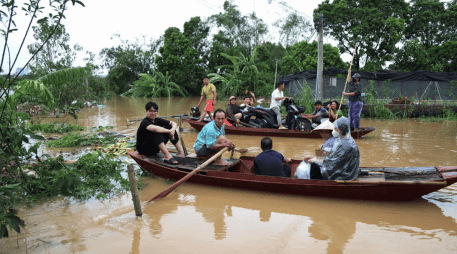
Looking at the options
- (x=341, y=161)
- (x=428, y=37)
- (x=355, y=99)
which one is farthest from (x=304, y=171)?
(x=428, y=37)

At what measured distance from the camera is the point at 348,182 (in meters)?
5.22

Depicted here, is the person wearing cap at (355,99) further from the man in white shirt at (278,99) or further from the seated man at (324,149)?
the seated man at (324,149)

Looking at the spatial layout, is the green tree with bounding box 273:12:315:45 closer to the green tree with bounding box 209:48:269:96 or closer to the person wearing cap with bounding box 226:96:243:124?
the green tree with bounding box 209:48:269:96

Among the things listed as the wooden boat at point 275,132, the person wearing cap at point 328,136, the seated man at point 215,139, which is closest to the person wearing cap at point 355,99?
the wooden boat at point 275,132

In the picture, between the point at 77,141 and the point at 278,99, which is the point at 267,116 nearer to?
the point at 278,99

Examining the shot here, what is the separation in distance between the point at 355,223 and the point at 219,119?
9.04 ft

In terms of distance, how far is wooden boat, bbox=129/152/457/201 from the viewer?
5.04 meters

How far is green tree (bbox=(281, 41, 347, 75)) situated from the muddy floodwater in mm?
20506

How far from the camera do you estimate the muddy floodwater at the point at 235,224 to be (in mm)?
4277

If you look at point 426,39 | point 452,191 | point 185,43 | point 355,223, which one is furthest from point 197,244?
point 185,43

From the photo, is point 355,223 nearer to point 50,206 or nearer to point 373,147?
point 50,206

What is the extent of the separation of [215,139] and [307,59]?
69.4 feet

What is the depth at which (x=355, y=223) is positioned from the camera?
4914 mm

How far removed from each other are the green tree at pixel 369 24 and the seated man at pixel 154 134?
20.7 m
